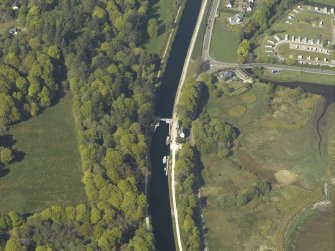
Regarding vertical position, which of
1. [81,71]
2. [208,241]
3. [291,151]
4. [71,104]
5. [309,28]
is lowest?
[208,241]

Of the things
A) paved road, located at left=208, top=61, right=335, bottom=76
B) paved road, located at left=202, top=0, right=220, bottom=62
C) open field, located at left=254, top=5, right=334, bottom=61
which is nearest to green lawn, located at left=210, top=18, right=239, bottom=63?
paved road, located at left=202, top=0, right=220, bottom=62

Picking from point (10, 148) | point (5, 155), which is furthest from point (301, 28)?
point (5, 155)

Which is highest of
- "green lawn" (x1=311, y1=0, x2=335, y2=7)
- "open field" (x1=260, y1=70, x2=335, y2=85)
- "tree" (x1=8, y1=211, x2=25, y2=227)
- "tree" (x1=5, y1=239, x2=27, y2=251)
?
"green lawn" (x1=311, y1=0, x2=335, y2=7)

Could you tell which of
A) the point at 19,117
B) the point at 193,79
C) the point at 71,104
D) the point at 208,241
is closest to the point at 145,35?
the point at 193,79

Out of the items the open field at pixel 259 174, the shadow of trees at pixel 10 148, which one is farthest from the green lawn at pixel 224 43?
the shadow of trees at pixel 10 148

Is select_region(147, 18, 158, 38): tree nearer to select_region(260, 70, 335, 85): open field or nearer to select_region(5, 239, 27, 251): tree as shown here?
select_region(260, 70, 335, 85): open field

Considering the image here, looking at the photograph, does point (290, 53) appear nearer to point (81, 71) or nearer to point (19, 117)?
point (81, 71)
